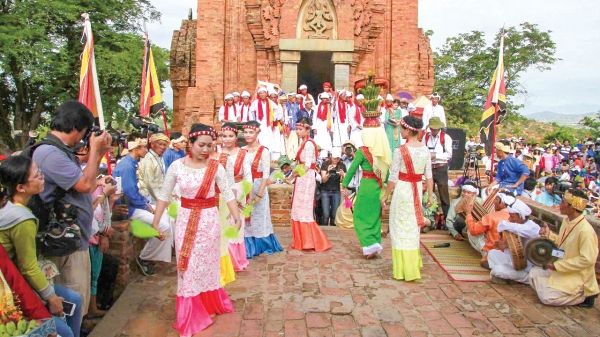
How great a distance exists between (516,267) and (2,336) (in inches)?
214

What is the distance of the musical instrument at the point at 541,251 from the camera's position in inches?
216

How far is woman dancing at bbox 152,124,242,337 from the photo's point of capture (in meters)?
4.66

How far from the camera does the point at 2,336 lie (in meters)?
2.87

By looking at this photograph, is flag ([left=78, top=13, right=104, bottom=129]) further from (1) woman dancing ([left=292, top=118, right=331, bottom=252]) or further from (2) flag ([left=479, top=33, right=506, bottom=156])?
(2) flag ([left=479, top=33, right=506, bottom=156])

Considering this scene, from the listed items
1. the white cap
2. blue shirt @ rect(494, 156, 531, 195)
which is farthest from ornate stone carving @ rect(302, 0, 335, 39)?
blue shirt @ rect(494, 156, 531, 195)

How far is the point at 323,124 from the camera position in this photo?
42.1ft

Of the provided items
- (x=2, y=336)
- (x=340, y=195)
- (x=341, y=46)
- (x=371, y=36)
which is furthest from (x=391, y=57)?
(x=2, y=336)

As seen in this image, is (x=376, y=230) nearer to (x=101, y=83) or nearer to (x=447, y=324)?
(x=447, y=324)

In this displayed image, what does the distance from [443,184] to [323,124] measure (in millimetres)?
4431

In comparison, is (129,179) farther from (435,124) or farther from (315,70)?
(315,70)

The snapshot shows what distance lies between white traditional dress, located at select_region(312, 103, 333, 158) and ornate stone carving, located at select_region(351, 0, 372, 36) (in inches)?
137

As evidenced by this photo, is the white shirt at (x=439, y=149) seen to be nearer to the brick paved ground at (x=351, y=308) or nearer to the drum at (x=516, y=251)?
the brick paved ground at (x=351, y=308)

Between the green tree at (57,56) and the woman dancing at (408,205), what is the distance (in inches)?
→ 648

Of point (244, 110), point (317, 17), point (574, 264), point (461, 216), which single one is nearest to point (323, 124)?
point (244, 110)
